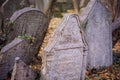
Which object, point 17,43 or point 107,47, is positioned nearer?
point 17,43

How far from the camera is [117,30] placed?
277 inches

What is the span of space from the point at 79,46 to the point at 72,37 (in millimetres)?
272

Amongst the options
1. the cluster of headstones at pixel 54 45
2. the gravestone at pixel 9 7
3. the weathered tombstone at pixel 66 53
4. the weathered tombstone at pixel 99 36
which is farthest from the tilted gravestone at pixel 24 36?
the gravestone at pixel 9 7

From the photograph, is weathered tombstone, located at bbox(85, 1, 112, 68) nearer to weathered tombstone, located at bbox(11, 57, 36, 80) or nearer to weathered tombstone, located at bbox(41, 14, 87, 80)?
weathered tombstone, located at bbox(41, 14, 87, 80)

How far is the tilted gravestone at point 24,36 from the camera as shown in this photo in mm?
5500

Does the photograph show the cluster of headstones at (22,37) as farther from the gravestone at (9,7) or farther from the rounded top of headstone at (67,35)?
the gravestone at (9,7)

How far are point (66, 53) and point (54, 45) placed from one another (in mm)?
341

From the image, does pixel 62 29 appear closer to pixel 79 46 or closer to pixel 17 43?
pixel 79 46

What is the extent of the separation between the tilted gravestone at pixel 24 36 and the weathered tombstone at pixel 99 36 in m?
1.14

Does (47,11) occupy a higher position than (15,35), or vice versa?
(47,11)

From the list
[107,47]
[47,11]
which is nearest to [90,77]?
[107,47]

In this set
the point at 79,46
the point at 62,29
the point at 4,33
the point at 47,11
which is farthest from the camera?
the point at 47,11

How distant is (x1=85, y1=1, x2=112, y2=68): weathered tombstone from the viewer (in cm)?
583

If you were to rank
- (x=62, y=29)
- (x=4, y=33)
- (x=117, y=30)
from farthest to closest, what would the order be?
(x=117, y=30)
(x=4, y=33)
(x=62, y=29)
